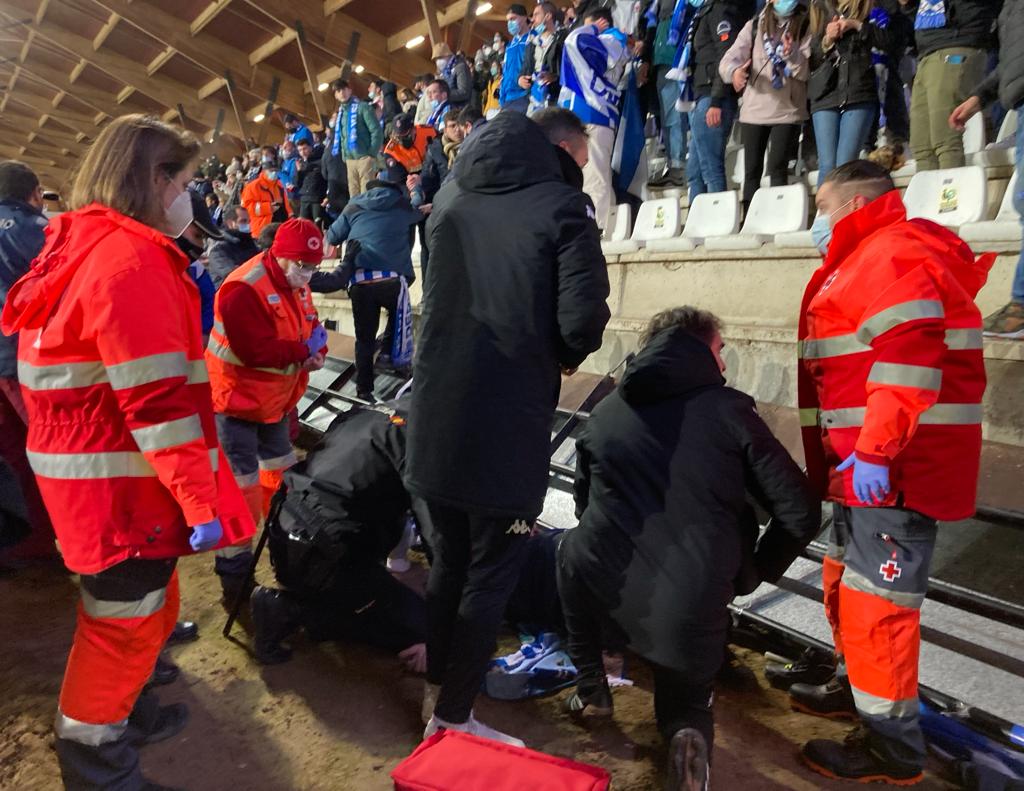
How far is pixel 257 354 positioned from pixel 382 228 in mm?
2614

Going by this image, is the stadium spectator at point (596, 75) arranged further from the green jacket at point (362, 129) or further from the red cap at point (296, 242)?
the green jacket at point (362, 129)

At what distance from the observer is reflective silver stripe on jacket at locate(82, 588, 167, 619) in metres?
→ 1.64

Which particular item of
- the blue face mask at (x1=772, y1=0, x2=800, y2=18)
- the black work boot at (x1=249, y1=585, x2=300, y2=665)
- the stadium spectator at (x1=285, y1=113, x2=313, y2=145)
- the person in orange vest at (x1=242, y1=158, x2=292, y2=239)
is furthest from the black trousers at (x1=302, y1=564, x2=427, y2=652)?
the stadium spectator at (x1=285, y1=113, x2=313, y2=145)

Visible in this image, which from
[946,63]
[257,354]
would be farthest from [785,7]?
[257,354]

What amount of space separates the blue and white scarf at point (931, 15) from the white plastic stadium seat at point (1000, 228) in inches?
41.7

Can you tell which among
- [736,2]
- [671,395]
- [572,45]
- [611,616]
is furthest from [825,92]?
[611,616]

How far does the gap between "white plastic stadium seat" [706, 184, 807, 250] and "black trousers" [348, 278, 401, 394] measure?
2505mm

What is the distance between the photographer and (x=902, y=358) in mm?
1780

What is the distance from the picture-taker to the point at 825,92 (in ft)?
14.9

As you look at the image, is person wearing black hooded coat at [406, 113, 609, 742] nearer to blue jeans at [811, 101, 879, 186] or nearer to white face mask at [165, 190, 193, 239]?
white face mask at [165, 190, 193, 239]

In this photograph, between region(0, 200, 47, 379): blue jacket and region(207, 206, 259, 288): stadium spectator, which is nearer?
region(0, 200, 47, 379): blue jacket

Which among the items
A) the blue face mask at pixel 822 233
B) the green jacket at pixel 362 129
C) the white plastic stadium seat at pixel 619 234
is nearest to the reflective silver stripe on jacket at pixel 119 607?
the blue face mask at pixel 822 233

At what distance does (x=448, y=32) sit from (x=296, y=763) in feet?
42.5

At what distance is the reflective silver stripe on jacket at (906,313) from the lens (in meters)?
1.78
